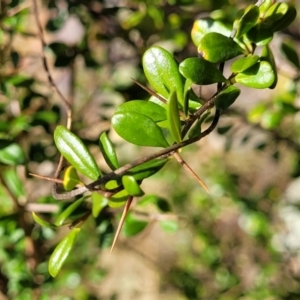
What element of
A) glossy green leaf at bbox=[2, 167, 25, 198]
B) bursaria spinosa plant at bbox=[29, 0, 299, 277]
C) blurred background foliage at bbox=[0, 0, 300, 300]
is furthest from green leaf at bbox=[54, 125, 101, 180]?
glossy green leaf at bbox=[2, 167, 25, 198]

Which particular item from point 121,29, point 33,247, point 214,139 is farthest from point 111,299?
point 214,139

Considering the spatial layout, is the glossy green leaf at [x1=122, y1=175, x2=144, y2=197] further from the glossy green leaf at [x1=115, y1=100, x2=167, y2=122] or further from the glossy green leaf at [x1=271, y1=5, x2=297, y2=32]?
the glossy green leaf at [x1=271, y1=5, x2=297, y2=32]

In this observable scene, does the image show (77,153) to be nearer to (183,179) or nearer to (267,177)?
(183,179)

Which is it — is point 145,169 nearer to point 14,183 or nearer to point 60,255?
point 60,255

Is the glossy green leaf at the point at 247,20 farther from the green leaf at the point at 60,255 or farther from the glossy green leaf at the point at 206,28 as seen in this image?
the green leaf at the point at 60,255

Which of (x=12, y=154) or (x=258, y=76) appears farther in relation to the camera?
(x=12, y=154)

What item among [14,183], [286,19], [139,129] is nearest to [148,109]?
[139,129]
